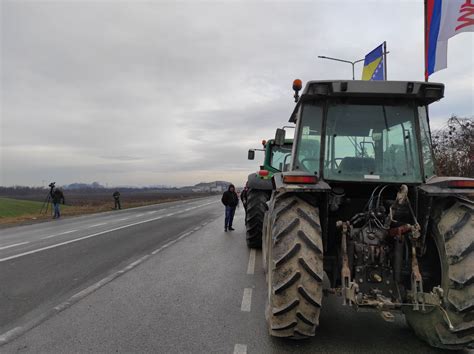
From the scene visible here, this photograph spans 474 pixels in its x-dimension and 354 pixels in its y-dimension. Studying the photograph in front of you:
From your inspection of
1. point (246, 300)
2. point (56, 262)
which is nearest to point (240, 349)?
point (246, 300)

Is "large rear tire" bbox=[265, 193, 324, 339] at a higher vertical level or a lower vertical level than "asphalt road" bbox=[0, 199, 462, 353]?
higher

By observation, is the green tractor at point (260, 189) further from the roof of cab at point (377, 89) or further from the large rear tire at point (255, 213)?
the roof of cab at point (377, 89)

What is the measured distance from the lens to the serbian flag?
7.95 metres

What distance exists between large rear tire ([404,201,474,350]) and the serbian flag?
559cm

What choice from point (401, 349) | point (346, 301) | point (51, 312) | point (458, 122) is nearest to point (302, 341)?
point (346, 301)

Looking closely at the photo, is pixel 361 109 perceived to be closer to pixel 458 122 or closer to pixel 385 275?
pixel 385 275

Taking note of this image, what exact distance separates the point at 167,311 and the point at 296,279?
2186 millimetres

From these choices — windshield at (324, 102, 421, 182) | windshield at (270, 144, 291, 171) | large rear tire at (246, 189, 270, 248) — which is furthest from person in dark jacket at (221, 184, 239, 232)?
windshield at (324, 102, 421, 182)

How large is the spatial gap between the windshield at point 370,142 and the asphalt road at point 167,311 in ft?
5.83

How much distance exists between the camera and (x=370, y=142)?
448 cm

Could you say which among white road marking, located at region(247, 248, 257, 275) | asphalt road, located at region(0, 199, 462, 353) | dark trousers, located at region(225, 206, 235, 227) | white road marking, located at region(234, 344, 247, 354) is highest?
dark trousers, located at region(225, 206, 235, 227)

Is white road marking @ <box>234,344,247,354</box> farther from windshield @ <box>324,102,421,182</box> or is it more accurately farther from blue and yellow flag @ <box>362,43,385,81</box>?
blue and yellow flag @ <box>362,43,385,81</box>

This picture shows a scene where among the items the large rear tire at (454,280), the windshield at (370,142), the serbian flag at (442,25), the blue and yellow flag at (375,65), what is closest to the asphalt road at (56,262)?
the windshield at (370,142)

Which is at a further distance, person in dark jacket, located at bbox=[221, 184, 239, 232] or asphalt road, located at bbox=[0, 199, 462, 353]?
person in dark jacket, located at bbox=[221, 184, 239, 232]
